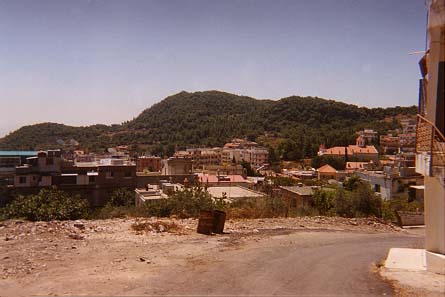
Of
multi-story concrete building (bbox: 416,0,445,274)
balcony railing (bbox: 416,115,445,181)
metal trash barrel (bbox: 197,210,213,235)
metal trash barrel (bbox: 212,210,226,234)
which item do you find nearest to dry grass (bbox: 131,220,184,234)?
metal trash barrel (bbox: 197,210,213,235)

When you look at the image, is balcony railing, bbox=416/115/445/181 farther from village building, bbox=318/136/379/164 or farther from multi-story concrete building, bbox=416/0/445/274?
village building, bbox=318/136/379/164

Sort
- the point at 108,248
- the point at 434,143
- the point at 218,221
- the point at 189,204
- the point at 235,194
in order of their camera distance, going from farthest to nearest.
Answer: the point at 235,194 < the point at 189,204 < the point at 218,221 < the point at 108,248 < the point at 434,143

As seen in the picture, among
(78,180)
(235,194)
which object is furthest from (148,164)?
(235,194)

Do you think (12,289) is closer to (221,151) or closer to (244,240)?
(244,240)

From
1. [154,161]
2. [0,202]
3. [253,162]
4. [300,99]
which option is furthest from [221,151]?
[0,202]

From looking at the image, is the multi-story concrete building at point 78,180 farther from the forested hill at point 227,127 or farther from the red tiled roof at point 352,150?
the forested hill at point 227,127

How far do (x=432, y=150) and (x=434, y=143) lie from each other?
212mm

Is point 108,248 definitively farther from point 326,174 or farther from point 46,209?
point 326,174

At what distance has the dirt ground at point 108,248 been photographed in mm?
7215

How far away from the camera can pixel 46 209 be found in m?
14.2

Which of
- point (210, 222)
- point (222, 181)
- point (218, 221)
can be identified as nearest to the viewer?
point (210, 222)

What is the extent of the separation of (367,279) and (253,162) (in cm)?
10093

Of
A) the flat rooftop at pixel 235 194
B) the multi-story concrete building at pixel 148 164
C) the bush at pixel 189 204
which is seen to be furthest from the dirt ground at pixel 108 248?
the multi-story concrete building at pixel 148 164

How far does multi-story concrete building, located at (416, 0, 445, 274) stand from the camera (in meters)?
7.63
